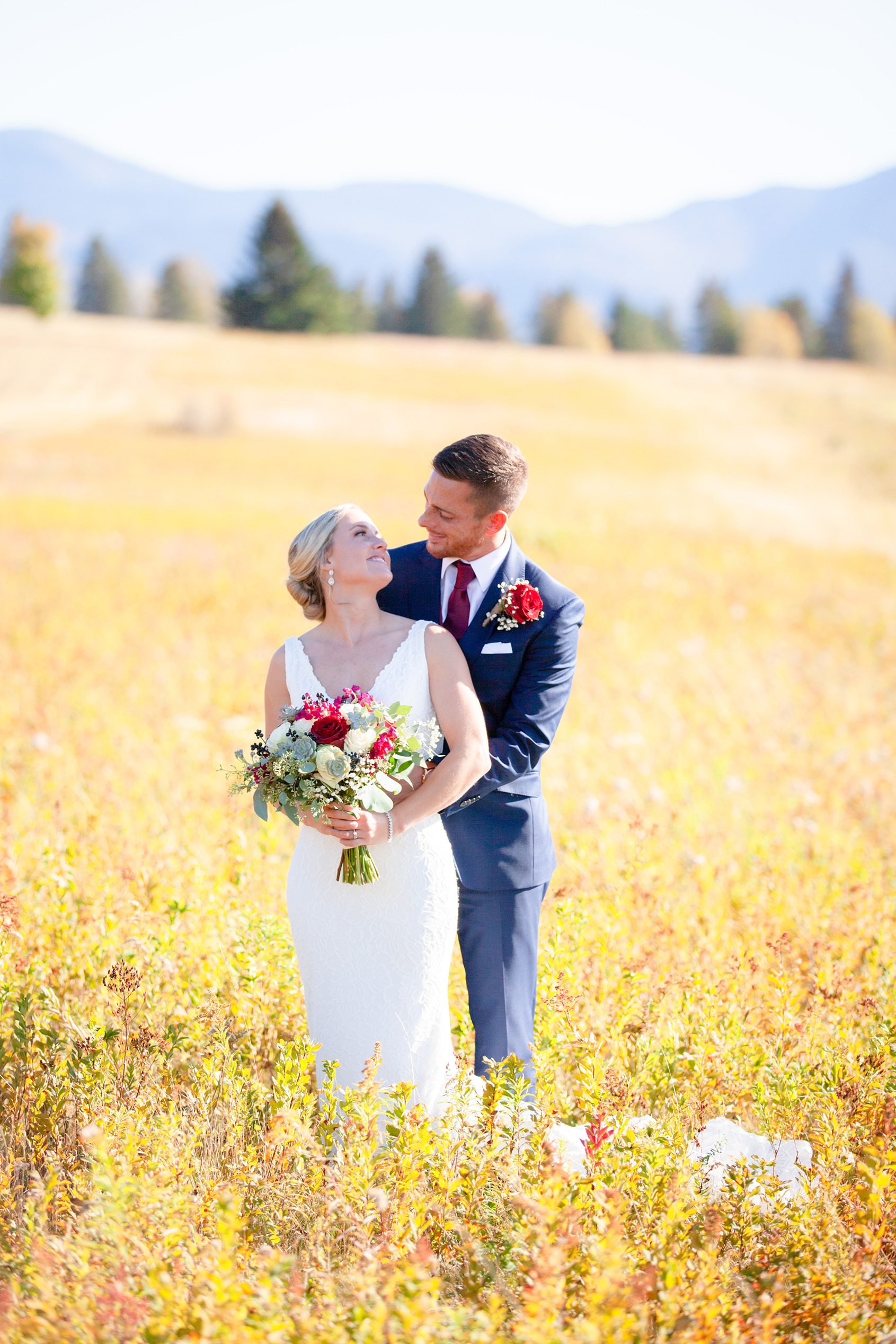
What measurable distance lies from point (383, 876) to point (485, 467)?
1393 millimetres

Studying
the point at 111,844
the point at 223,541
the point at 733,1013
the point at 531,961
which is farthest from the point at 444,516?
the point at 223,541

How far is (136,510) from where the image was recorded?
17.5 meters

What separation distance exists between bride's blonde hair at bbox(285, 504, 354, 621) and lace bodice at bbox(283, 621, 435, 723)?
0.23 m

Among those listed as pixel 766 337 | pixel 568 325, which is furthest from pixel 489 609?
pixel 568 325

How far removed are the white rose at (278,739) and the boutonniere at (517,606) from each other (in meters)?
0.86

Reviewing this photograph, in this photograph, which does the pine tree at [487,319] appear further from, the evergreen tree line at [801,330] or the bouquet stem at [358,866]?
the bouquet stem at [358,866]

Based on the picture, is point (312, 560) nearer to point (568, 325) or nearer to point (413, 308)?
point (413, 308)

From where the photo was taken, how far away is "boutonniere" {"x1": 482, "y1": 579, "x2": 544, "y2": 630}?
10.6 feet

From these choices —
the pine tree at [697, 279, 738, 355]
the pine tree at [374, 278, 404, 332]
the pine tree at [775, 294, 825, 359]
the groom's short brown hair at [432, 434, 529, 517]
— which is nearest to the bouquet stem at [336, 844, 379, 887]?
the groom's short brown hair at [432, 434, 529, 517]

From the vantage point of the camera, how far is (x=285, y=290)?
65.9 metres

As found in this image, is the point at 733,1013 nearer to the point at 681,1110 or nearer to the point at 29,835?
the point at 681,1110

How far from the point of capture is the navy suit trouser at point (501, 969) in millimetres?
3361

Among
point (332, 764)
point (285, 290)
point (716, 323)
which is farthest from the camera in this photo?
point (716, 323)

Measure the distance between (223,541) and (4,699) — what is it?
7.64 metres
